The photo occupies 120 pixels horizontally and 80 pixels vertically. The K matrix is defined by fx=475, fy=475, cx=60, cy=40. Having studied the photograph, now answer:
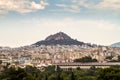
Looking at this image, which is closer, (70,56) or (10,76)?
(10,76)

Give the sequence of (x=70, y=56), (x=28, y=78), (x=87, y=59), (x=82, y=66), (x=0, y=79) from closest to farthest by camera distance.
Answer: (x=28, y=78) < (x=0, y=79) < (x=82, y=66) < (x=87, y=59) < (x=70, y=56)

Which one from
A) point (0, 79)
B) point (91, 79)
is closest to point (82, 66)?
point (91, 79)

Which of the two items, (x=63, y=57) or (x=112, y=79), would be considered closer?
(x=112, y=79)

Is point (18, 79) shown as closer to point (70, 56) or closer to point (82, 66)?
point (82, 66)

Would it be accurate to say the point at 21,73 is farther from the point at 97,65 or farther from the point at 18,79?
the point at 97,65

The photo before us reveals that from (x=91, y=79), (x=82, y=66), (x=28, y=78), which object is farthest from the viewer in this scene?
(x=82, y=66)

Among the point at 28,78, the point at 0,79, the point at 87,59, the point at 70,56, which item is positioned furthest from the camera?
the point at 70,56

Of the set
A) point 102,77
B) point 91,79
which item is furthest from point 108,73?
point 91,79

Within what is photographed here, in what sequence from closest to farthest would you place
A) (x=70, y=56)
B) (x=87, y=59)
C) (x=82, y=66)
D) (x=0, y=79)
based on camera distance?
1. (x=0, y=79)
2. (x=82, y=66)
3. (x=87, y=59)
4. (x=70, y=56)

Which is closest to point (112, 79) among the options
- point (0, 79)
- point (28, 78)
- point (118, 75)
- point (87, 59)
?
point (118, 75)
